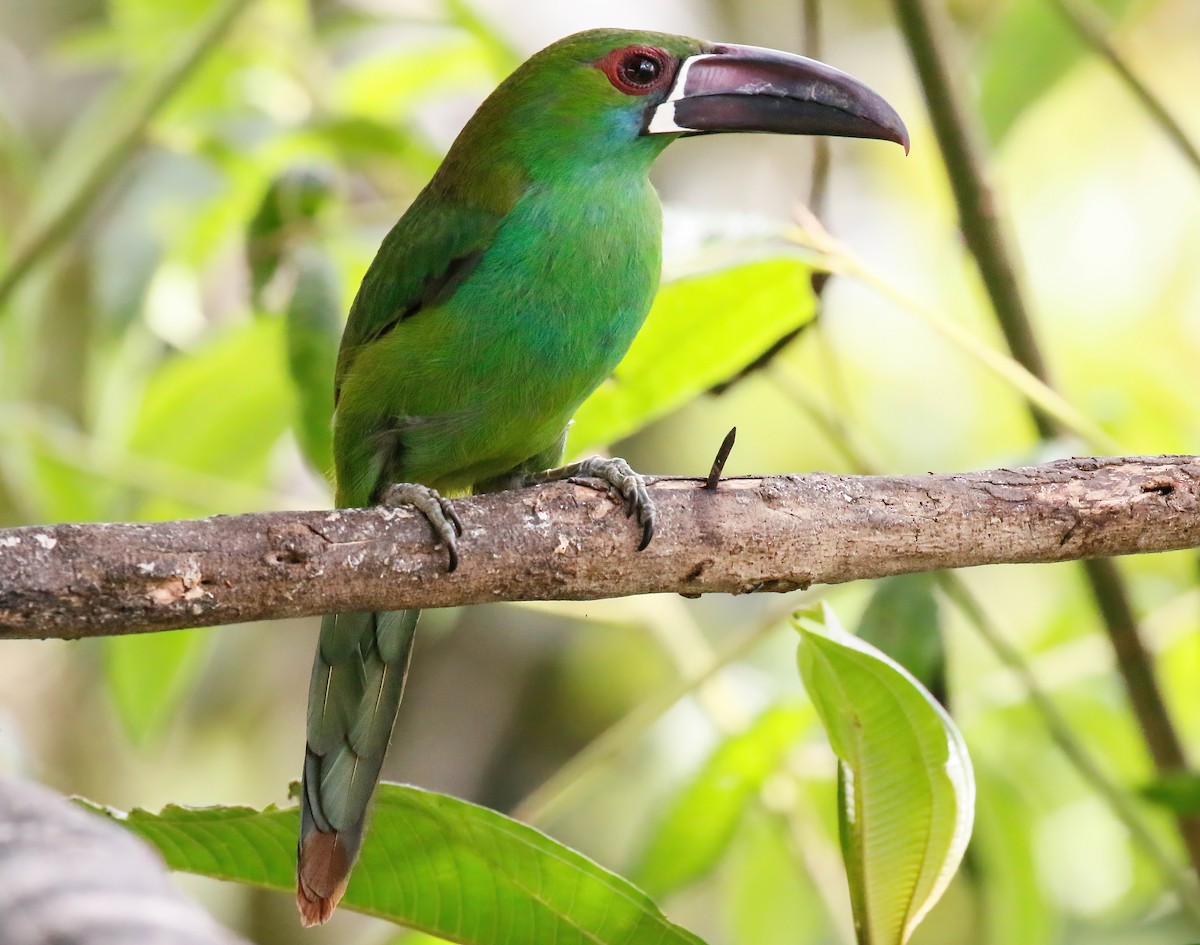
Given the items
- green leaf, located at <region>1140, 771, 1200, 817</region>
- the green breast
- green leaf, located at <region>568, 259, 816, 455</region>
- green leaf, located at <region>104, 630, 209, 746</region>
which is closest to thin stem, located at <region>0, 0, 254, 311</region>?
the green breast

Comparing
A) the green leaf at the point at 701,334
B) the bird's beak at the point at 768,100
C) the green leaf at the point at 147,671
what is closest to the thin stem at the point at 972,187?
the bird's beak at the point at 768,100

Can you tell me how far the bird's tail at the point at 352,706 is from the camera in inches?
102

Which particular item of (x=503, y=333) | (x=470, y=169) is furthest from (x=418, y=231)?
(x=503, y=333)

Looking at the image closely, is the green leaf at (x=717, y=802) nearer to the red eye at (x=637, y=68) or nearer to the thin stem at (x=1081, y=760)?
Result: the thin stem at (x=1081, y=760)

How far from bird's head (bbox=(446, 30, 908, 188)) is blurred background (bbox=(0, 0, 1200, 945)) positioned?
0.20 meters

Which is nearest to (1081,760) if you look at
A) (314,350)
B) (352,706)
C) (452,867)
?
(452,867)

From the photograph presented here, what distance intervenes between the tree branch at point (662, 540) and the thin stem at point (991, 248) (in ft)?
2.51

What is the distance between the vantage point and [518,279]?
2.70m

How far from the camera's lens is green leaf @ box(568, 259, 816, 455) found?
2.34 m

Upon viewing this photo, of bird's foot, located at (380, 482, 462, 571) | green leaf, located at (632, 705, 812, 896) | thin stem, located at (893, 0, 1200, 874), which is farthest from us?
green leaf, located at (632, 705, 812, 896)

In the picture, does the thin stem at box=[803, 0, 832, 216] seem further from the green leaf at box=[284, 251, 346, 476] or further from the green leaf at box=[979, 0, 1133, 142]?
the green leaf at box=[284, 251, 346, 476]

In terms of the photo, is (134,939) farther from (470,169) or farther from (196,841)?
(470,169)

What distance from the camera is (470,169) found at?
2.94 meters

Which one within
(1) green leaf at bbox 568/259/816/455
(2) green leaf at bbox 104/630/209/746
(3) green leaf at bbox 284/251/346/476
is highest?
(3) green leaf at bbox 284/251/346/476
